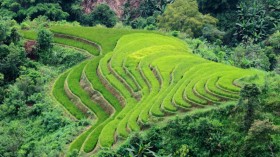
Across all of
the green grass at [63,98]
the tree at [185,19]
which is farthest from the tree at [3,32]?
the tree at [185,19]

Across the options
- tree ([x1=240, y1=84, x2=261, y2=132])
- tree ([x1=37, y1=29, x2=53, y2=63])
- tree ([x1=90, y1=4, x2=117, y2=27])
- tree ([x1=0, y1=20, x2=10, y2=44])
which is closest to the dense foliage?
tree ([x1=240, y1=84, x2=261, y2=132])

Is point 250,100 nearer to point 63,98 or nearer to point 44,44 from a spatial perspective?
point 63,98

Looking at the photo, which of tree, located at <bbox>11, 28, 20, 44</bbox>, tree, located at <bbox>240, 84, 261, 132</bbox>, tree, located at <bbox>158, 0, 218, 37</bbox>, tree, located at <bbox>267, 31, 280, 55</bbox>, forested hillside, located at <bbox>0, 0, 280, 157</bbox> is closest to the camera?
tree, located at <bbox>240, 84, 261, 132</bbox>

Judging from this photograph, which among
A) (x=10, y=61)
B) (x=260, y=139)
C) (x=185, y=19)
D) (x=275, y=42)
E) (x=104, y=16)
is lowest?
(x=10, y=61)

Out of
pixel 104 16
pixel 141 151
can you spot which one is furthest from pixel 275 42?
pixel 141 151

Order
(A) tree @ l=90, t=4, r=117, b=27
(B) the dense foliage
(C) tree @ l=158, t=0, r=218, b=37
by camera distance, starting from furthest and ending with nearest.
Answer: (A) tree @ l=90, t=4, r=117, b=27, (C) tree @ l=158, t=0, r=218, b=37, (B) the dense foliage

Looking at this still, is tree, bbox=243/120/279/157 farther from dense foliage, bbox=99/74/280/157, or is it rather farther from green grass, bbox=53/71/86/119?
green grass, bbox=53/71/86/119
